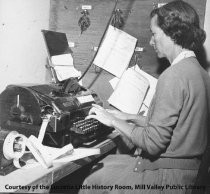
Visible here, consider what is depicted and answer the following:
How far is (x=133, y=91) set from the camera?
2.20 meters

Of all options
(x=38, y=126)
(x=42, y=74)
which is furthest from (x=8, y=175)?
(x=42, y=74)

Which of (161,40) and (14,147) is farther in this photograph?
(161,40)

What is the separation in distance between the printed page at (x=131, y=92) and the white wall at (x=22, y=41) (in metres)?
0.67

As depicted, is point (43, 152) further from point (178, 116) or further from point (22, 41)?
point (22, 41)

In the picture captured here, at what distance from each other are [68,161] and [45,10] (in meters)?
1.48

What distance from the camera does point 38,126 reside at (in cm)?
153

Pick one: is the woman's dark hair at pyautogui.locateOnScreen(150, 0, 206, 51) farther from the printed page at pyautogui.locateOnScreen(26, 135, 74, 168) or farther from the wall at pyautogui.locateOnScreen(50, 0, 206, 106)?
the printed page at pyautogui.locateOnScreen(26, 135, 74, 168)

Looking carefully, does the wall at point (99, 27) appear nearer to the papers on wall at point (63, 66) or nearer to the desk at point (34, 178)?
the papers on wall at point (63, 66)

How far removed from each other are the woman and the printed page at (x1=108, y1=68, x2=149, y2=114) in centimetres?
64

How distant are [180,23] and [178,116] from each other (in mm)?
485

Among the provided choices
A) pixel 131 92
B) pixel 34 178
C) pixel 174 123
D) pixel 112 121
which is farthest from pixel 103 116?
pixel 131 92

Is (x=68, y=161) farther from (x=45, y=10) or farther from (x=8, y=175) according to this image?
(x=45, y=10)

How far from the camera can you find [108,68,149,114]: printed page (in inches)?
86.9

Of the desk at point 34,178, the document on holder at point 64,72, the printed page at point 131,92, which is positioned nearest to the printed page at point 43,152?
the desk at point 34,178
